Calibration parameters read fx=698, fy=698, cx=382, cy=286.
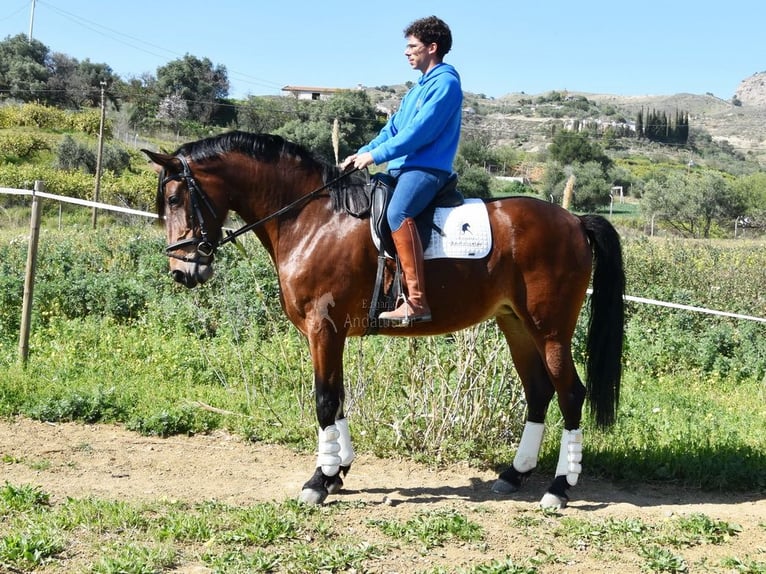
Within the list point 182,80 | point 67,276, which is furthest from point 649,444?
point 182,80

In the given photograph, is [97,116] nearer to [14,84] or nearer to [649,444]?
[14,84]

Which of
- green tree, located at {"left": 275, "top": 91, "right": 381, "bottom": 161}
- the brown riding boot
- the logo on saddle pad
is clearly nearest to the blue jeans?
the brown riding boot

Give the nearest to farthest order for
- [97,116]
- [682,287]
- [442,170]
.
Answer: [442,170], [682,287], [97,116]

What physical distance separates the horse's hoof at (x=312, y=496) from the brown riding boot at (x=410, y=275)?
128cm

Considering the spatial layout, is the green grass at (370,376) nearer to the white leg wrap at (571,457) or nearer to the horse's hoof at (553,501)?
the white leg wrap at (571,457)

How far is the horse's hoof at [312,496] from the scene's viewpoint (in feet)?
15.6

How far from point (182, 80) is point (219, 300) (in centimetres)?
5050

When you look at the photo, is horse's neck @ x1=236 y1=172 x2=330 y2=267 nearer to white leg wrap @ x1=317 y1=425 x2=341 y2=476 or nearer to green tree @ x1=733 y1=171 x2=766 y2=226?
white leg wrap @ x1=317 y1=425 x2=341 y2=476

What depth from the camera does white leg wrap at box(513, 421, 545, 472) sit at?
532cm

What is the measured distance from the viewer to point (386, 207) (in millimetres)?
4785

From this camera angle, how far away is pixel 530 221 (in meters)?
5.00

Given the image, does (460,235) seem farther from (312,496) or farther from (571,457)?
(312,496)

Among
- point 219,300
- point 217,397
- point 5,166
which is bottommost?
point 217,397

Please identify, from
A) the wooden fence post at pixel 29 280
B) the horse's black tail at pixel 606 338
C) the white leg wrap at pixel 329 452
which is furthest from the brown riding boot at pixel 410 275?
the wooden fence post at pixel 29 280
